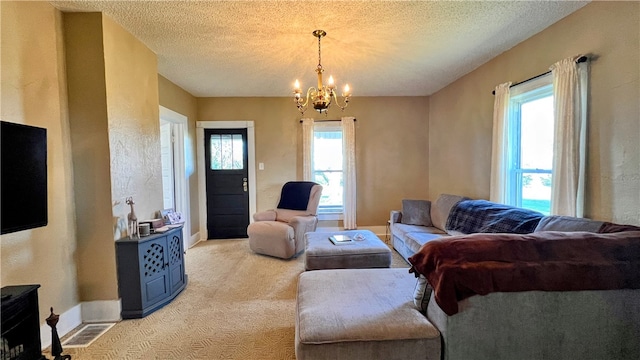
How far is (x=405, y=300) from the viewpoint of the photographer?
1.58 m

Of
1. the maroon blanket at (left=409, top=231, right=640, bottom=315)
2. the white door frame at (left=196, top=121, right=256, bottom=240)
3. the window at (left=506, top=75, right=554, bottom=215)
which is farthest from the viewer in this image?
the white door frame at (left=196, top=121, right=256, bottom=240)

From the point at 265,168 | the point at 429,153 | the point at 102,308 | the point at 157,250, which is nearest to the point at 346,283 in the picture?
the point at 157,250

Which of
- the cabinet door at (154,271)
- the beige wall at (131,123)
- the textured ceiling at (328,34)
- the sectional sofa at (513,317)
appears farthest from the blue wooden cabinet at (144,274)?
the textured ceiling at (328,34)

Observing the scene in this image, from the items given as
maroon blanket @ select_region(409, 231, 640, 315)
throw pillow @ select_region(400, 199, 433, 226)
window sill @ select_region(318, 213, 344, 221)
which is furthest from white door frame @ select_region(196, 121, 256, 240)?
maroon blanket @ select_region(409, 231, 640, 315)

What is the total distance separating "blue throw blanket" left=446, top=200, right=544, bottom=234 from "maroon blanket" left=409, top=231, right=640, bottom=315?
41.1 inches

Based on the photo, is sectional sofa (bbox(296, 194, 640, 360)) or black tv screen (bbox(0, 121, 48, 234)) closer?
sectional sofa (bbox(296, 194, 640, 360))

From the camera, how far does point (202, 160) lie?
4777mm

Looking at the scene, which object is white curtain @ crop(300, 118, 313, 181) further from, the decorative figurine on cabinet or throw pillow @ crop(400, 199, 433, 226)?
the decorative figurine on cabinet

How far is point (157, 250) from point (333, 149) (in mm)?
3326

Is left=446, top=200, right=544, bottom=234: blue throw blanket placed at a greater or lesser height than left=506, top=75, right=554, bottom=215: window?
lesser

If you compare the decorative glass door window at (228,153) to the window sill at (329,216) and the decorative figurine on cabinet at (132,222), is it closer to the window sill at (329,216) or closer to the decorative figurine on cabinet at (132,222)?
the window sill at (329,216)

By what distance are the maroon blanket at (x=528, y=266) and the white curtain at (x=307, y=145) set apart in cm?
363

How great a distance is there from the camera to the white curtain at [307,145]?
4.81 meters

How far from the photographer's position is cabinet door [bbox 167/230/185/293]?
2.65 meters
